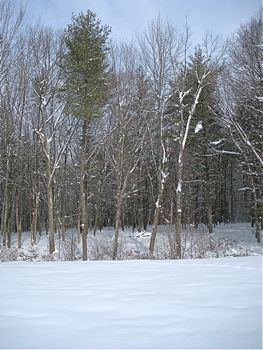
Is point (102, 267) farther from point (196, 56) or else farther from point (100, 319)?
point (196, 56)

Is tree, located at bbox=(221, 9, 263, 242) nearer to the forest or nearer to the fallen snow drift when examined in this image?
the forest

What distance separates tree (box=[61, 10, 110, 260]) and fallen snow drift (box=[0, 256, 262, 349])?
1009 centimetres

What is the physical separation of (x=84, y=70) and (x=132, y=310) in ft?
43.0

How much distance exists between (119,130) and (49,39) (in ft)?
20.1

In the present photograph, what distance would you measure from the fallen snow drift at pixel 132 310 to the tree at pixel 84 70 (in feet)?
33.1

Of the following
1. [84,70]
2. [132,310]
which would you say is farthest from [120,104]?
[132,310]

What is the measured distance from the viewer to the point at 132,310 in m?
3.40

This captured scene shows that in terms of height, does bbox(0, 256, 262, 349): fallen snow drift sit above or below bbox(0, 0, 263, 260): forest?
below

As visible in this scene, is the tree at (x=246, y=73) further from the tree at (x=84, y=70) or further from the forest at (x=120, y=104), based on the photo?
the tree at (x=84, y=70)

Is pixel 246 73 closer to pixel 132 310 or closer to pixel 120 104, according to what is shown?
pixel 120 104

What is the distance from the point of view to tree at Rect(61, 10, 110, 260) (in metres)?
14.7

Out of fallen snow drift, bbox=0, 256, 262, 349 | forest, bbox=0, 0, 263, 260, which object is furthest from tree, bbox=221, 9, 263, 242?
fallen snow drift, bbox=0, 256, 262, 349

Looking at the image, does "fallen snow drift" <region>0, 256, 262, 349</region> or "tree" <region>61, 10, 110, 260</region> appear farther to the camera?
"tree" <region>61, 10, 110, 260</region>

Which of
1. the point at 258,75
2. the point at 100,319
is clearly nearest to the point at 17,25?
the point at 258,75
